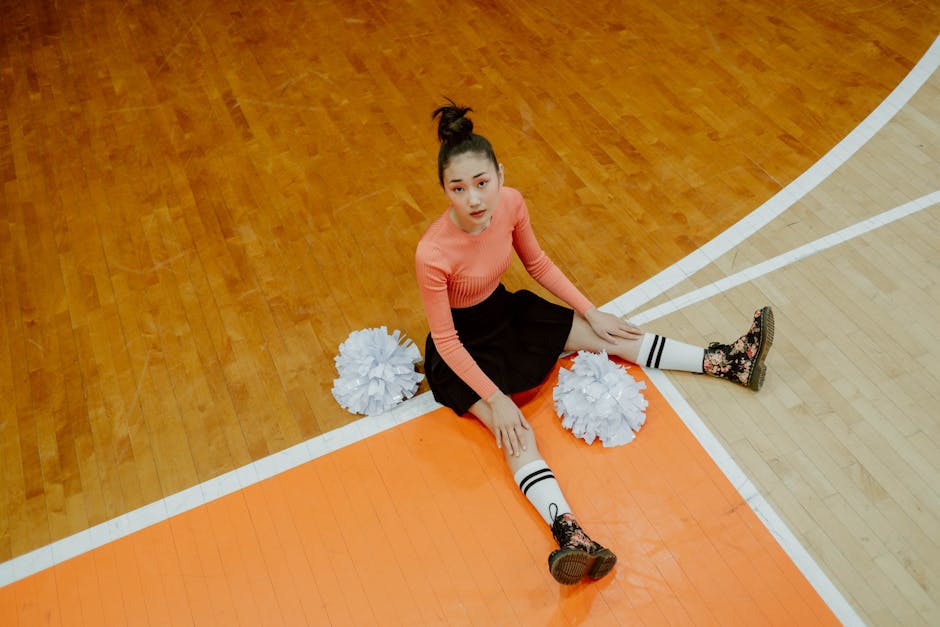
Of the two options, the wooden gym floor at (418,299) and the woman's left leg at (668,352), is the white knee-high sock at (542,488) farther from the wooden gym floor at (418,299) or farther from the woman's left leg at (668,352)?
the woman's left leg at (668,352)

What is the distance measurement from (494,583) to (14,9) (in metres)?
4.15

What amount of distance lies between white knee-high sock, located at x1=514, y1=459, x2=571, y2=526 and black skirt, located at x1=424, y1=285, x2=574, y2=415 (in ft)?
0.80

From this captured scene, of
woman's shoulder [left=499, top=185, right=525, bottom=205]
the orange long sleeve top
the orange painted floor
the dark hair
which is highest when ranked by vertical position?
the dark hair

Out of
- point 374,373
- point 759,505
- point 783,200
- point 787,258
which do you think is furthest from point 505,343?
point 783,200

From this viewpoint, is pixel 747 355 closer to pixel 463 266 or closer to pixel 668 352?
pixel 668 352

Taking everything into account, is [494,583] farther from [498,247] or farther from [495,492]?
[498,247]

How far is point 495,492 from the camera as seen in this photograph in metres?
2.19

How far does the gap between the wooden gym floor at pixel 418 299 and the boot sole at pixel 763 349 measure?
0.23 ft

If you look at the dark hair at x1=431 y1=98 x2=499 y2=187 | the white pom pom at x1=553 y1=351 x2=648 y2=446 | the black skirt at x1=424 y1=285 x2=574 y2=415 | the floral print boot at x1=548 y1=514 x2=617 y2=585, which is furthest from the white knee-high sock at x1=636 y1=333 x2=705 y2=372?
the dark hair at x1=431 y1=98 x2=499 y2=187

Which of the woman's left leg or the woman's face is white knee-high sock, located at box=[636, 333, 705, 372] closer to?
the woman's left leg

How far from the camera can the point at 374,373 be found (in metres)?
2.33

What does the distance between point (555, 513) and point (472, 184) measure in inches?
34.6

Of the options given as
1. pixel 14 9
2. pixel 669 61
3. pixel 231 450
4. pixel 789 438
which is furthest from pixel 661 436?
pixel 14 9

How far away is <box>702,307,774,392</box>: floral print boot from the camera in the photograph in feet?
7.16
